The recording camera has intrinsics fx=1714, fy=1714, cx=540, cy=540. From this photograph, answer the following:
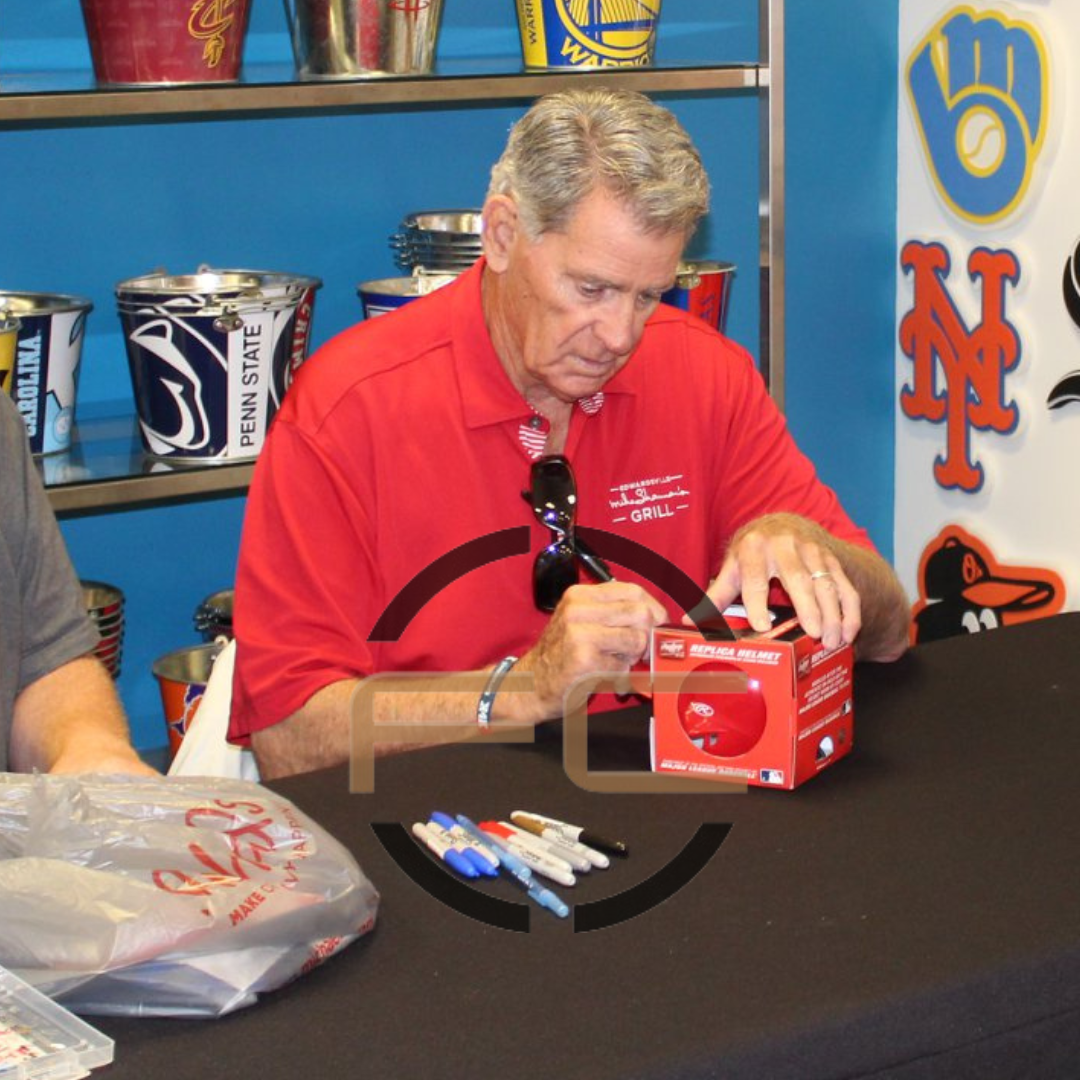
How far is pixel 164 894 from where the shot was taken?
1005 millimetres

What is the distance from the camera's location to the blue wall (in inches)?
102

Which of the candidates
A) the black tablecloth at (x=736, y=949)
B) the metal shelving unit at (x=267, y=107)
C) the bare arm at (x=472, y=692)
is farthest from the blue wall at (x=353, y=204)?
the black tablecloth at (x=736, y=949)

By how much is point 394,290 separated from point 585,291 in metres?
0.94

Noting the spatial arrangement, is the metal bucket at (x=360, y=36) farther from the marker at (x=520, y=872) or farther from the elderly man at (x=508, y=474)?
the marker at (x=520, y=872)

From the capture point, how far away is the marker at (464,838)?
1.17 metres

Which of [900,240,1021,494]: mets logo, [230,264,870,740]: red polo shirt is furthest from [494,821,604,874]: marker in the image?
[900,240,1021,494]: mets logo

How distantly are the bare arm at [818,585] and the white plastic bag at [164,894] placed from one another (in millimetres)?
489

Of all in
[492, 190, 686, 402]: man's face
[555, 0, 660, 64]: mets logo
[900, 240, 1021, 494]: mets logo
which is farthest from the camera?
[900, 240, 1021, 494]: mets logo

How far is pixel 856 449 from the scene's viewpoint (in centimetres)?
338

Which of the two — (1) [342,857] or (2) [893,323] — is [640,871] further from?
(2) [893,323]

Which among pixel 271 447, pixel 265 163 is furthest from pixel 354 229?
pixel 271 447

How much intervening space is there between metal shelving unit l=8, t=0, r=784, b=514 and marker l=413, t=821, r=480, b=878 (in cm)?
114

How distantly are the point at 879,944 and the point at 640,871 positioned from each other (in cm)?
18

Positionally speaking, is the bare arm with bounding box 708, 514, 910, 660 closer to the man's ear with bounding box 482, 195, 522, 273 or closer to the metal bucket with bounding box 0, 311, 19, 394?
the man's ear with bounding box 482, 195, 522, 273
